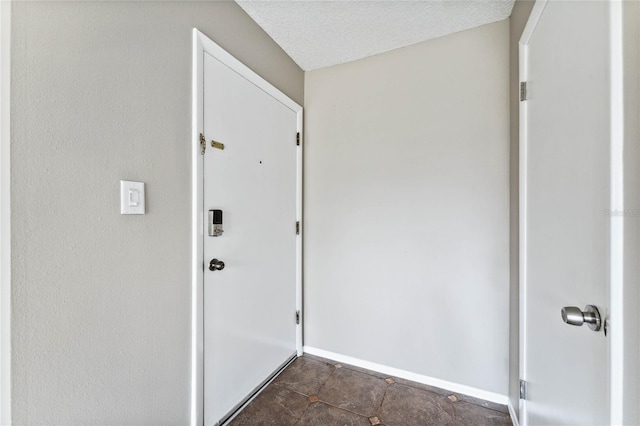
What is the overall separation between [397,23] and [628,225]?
5.42 feet

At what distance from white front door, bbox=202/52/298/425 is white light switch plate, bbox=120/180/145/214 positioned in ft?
1.06

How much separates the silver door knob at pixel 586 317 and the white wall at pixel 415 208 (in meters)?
0.98

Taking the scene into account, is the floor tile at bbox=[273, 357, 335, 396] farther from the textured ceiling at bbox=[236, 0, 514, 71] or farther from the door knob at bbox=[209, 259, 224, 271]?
the textured ceiling at bbox=[236, 0, 514, 71]

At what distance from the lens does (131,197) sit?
99 centimetres

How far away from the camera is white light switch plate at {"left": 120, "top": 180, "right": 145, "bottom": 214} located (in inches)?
38.1

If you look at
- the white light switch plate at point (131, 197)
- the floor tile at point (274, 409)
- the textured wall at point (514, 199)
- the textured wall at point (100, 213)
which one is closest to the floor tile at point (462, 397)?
the textured wall at point (514, 199)

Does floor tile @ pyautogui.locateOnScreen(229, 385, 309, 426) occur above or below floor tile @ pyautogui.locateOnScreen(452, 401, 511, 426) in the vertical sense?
above

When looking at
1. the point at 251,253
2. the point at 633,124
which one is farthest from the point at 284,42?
the point at 633,124

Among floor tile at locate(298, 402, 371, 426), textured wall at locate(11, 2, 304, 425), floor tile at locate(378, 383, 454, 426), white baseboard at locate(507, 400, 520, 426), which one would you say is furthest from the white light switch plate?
white baseboard at locate(507, 400, 520, 426)

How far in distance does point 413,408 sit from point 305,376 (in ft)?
2.49

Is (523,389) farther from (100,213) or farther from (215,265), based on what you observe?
(100,213)

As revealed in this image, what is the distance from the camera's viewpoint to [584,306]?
74 centimetres

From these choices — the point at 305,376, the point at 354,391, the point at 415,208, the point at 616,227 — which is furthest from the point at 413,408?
the point at 616,227

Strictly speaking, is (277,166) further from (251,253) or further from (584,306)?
(584,306)
